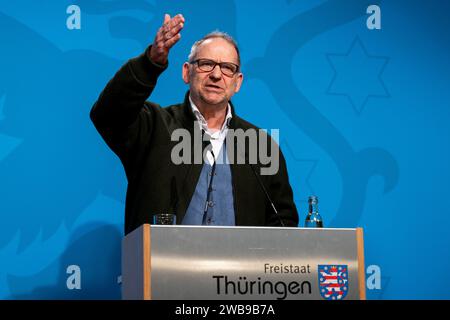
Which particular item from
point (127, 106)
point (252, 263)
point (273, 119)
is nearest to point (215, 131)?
point (127, 106)

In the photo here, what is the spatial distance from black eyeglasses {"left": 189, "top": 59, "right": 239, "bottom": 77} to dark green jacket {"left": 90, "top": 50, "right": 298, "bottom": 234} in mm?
162

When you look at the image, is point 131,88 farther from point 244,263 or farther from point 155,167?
point 244,263

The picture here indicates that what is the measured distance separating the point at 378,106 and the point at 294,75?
0.43 metres

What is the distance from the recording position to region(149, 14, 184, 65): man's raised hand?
2297mm

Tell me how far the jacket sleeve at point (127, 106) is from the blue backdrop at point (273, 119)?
525mm

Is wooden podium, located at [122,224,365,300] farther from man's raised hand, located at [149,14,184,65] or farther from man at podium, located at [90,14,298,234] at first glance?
man's raised hand, located at [149,14,184,65]

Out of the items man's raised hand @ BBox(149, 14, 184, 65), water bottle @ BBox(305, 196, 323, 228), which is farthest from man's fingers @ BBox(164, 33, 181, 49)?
water bottle @ BBox(305, 196, 323, 228)

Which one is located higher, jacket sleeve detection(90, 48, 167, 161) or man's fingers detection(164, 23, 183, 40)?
man's fingers detection(164, 23, 183, 40)

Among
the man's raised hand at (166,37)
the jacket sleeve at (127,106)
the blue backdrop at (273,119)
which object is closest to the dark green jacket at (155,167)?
the jacket sleeve at (127,106)

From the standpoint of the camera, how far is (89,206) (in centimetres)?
316

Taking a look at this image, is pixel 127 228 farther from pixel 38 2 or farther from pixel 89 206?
pixel 38 2

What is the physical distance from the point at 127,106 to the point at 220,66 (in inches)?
18.2

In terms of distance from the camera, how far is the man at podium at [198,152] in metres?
2.59

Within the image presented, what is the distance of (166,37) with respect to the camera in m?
2.31
